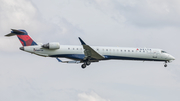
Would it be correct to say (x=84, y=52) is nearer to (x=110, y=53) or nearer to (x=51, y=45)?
(x=110, y=53)

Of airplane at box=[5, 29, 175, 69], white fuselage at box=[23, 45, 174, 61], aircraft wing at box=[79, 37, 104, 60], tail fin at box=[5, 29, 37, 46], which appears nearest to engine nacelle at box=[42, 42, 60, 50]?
airplane at box=[5, 29, 175, 69]

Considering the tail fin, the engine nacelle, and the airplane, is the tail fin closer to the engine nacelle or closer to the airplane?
the airplane

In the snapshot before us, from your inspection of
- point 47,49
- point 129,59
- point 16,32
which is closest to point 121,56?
point 129,59

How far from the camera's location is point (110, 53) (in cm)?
4634

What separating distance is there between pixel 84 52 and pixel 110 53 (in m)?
3.91

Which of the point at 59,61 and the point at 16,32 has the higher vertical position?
the point at 16,32

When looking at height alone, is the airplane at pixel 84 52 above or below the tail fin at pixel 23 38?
below

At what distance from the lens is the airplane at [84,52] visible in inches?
1743

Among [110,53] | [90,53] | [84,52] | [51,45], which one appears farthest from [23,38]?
[110,53]

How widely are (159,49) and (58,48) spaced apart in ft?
48.7

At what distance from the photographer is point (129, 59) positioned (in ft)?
156

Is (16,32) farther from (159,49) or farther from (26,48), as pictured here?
(159,49)

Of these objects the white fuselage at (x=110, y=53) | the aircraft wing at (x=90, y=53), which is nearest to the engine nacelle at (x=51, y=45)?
the white fuselage at (x=110, y=53)

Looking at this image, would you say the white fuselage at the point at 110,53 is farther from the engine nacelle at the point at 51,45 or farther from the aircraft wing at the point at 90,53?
the aircraft wing at the point at 90,53
